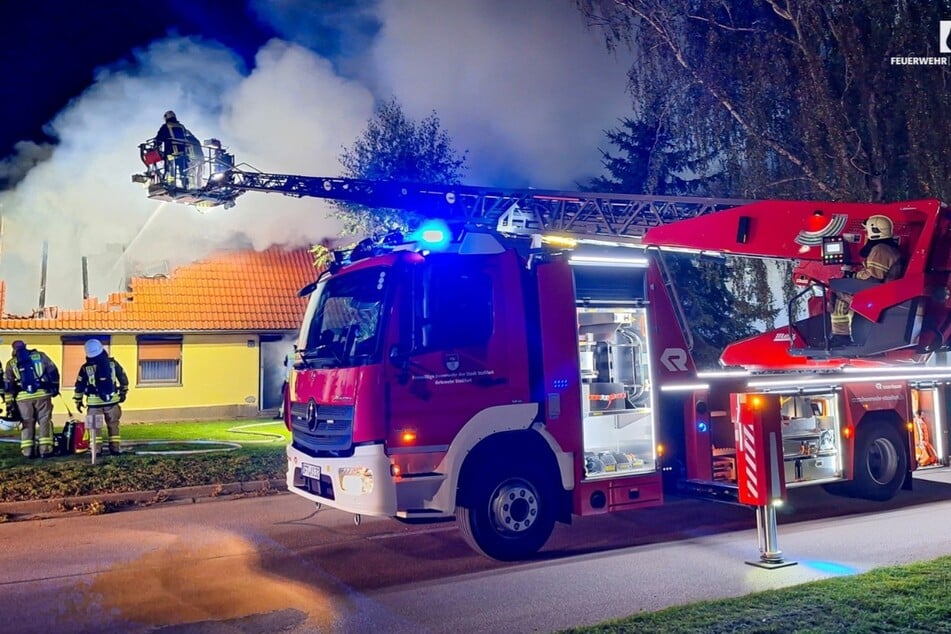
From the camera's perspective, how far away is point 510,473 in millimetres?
6453

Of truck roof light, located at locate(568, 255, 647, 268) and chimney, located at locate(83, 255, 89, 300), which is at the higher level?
chimney, located at locate(83, 255, 89, 300)

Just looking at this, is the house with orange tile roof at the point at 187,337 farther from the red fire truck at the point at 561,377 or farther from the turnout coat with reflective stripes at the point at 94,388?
the red fire truck at the point at 561,377

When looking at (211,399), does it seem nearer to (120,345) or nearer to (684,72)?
(120,345)

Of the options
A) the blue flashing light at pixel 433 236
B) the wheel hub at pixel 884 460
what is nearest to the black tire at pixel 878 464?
the wheel hub at pixel 884 460

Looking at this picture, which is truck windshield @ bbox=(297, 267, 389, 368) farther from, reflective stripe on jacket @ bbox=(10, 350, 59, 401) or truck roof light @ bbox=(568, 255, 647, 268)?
reflective stripe on jacket @ bbox=(10, 350, 59, 401)

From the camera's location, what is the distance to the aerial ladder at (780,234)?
689 cm

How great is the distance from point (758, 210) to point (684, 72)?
28.5 feet

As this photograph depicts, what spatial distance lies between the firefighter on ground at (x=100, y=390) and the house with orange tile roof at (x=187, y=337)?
6.63m

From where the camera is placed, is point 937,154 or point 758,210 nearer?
point 758,210

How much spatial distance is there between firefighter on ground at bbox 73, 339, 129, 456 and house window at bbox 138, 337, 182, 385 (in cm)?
800

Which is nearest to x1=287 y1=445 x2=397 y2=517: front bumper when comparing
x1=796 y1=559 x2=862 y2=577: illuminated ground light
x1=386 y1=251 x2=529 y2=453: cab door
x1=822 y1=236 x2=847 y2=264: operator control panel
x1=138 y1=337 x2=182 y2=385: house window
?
x1=386 y1=251 x2=529 y2=453: cab door

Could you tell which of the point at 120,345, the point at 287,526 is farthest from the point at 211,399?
the point at 287,526

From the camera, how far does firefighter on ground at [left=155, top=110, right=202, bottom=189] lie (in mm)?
11000

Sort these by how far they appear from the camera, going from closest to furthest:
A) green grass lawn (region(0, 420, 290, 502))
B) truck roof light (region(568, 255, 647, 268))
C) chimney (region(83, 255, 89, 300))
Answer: truck roof light (region(568, 255, 647, 268)) → green grass lawn (region(0, 420, 290, 502)) → chimney (region(83, 255, 89, 300))
